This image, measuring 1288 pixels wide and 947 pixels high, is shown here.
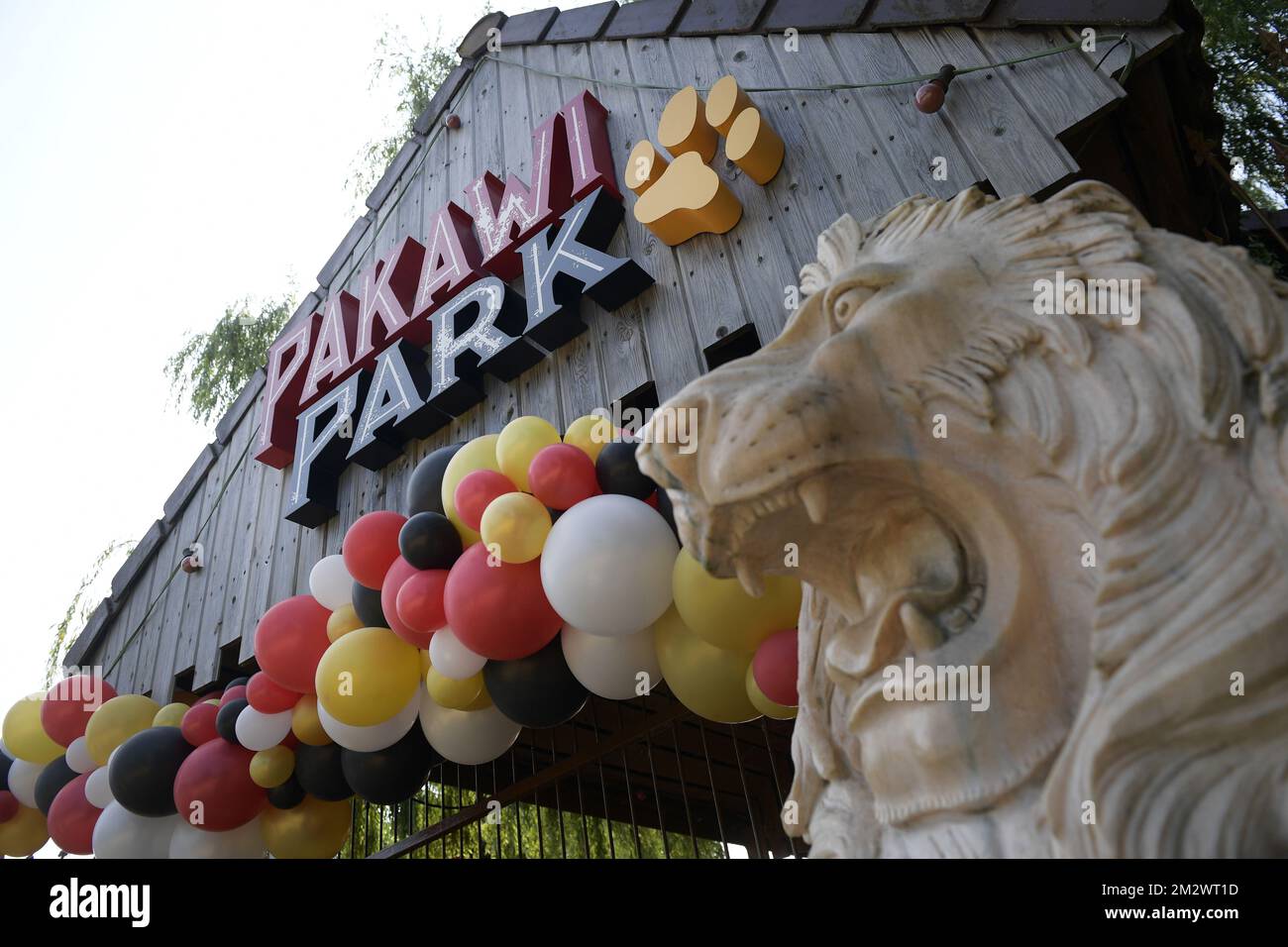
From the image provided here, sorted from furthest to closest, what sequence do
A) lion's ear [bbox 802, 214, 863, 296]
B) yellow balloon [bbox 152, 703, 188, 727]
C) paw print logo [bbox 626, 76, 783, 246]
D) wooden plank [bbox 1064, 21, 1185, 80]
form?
yellow balloon [bbox 152, 703, 188, 727]
paw print logo [bbox 626, 76, 783, 246]
wooden plank [bbox 1064, 21, 1185, 80]
lion's ear [bbox 802, 214, 863, 296]

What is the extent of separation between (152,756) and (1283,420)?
2.73 metres

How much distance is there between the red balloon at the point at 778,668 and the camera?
1491 millimetres

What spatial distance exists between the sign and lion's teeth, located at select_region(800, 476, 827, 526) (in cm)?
164

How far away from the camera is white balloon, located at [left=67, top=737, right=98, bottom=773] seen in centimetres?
288

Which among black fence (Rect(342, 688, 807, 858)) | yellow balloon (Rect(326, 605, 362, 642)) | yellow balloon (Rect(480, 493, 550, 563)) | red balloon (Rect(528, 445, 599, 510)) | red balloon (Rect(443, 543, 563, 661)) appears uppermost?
red balloon (Rect(528, 445, 599, 510))

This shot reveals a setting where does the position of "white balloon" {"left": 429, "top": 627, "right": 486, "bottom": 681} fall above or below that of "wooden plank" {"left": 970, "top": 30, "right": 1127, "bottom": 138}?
below

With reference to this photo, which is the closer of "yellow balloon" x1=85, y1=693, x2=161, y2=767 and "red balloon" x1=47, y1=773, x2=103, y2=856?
"red balloon" x1=47, y1=773, x2=103, y2=856

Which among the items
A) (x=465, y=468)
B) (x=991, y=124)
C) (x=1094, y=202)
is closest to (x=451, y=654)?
(x=465, y=468)

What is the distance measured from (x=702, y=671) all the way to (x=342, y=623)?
110 cm

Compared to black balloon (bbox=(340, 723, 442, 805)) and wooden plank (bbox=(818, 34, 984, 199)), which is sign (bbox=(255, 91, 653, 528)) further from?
black balloon (bbox=(340, 723, 442, 805))

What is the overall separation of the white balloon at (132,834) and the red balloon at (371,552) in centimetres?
104

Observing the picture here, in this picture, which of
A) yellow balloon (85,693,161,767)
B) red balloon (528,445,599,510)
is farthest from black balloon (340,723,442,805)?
yellow balloon (85,693,161,767)

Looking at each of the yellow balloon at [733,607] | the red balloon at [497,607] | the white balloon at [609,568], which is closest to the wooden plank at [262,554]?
the red balloon at [497,607]
